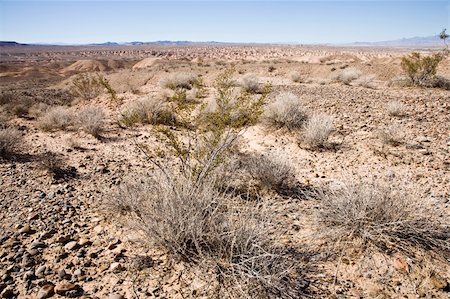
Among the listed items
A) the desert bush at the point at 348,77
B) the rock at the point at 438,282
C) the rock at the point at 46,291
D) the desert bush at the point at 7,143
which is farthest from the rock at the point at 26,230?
the desert bush at the point at 348,77

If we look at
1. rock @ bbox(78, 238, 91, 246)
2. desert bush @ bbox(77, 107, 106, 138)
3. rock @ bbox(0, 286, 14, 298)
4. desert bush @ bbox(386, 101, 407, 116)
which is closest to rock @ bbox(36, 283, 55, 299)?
rock @ bbox(0, 286, 14, 298)

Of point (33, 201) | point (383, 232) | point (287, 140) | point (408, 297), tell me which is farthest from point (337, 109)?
point (33, 201)

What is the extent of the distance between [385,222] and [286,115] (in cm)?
448

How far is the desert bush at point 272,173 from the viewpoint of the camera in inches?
175

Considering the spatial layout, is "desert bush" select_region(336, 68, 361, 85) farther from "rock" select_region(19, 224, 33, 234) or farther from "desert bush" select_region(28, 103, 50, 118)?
"rock" select_region(19, 224, 33, 234)

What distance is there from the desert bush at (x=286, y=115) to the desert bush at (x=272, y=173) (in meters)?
2.78

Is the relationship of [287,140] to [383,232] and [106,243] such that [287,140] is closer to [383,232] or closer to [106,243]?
[383,232]

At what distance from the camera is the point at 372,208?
10.9ft

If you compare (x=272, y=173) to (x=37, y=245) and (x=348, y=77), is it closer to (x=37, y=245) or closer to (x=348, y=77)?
(x=37, y=245)

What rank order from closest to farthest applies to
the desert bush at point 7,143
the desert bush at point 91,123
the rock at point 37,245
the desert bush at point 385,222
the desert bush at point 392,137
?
the desert bush at point 385,222
the rock at point 37,245
the desert bush at point 392,137
the desert bush at point 7,143
the desert bush at point 91,123

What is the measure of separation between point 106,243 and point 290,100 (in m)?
5.77

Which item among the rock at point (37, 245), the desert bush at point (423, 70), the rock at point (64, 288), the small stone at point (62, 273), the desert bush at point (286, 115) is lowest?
the rock at point (64, 288)

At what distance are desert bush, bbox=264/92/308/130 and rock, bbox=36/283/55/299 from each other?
5.69 m

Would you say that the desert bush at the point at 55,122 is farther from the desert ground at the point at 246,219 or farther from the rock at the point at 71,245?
the rock at the point at 71,245
